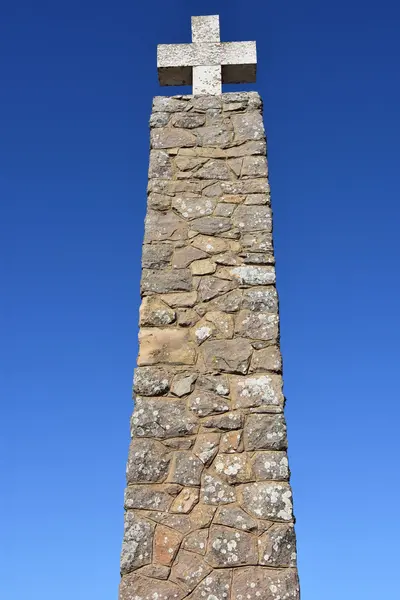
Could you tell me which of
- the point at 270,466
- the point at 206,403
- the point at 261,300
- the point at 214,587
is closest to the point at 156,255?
the point at 261,300

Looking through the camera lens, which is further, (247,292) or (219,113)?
(219,113)

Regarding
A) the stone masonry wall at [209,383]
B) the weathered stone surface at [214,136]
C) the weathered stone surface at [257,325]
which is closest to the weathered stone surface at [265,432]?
the stone masonry wall at [209,383]

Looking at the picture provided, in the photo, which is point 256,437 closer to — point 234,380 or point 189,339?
point 234,380

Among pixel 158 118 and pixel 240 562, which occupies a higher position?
pixel 158 118

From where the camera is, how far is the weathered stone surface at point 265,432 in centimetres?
375

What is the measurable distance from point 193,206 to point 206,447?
1839mm

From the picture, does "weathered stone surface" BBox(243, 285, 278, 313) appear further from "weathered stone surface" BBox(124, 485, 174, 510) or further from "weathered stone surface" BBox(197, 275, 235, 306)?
"weathered stone surface" BBox(124, 485, 174, 510)

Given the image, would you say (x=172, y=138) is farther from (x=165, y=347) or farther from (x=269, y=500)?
(x=269, y=500)

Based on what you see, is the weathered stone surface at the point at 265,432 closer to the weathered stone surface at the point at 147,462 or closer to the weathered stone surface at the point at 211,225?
the weathered stone surface at the point at 147,462

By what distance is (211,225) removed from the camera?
4.57 meters

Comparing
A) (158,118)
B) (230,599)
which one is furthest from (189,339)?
(158,118)

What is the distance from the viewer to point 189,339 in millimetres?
4129

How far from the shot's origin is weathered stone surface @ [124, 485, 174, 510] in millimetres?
3607

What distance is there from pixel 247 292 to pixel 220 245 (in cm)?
44
